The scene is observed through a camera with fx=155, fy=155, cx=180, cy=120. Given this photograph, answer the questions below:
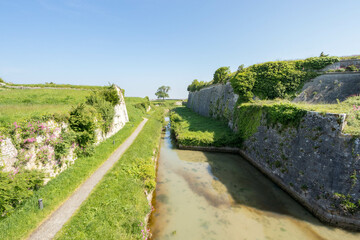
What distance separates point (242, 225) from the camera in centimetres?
892

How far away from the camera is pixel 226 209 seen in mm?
10133

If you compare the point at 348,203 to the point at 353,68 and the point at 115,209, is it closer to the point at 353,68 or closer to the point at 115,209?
the point at 115,209

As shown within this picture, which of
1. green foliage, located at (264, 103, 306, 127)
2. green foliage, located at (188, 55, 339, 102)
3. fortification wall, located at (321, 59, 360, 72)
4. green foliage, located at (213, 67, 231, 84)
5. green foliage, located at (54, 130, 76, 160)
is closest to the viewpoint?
green foliage, located at (54, 130, 76, 160)

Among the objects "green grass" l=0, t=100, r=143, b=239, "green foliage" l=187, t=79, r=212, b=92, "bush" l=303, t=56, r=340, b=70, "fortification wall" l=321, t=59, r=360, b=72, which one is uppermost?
"green foliage" l=187, t=79, r=212, b=92

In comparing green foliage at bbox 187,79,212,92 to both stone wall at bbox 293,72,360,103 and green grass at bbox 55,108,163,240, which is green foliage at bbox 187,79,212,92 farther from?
green grass at bbox 55,108,163,240

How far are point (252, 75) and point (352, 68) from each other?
10.6 meters

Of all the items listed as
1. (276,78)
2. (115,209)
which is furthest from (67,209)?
(276,78)

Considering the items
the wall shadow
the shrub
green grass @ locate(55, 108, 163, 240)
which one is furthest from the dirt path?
the wall shadow

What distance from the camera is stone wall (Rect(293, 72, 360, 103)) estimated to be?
17.2 metres

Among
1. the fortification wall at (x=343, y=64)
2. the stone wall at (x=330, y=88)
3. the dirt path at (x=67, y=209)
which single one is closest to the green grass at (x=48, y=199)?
the dirt path at (x=67, y=209)

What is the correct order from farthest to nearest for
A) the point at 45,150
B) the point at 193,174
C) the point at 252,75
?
the point at 252,75 < the point at 193,174 < the point at 45,150

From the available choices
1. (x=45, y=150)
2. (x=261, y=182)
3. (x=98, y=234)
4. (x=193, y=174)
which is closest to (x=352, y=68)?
(x=261, y=182)

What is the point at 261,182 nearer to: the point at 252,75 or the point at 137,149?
the point at 137,149

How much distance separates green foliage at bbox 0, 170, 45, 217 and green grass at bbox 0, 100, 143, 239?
0.95 feet
